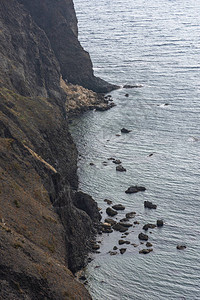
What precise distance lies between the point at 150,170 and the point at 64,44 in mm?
65616

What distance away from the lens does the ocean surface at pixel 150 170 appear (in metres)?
69.4

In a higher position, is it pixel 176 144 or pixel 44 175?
pixel 44 175

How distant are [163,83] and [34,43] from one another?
4663 cm

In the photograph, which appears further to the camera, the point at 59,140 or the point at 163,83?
the point at 163,83

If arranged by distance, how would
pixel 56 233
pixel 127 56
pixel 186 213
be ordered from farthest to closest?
pixel 127 56, pixel 186 213, pixel 56 233

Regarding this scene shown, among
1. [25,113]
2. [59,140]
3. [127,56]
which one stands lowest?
[127,56]

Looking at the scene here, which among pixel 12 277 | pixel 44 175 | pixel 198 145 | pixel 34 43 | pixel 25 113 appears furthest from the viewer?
pixel 34 43

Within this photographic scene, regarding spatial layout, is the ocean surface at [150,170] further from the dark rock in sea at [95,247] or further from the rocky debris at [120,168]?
the rocky debris at [120,168]

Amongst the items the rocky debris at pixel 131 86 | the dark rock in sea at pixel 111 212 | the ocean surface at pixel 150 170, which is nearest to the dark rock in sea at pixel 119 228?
the ocean surface at pixel 150 170

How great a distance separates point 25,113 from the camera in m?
90.8

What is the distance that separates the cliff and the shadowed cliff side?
15.9m

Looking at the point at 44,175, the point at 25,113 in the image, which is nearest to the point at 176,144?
the point at 25,113

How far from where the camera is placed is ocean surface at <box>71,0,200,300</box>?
6944 centimetres

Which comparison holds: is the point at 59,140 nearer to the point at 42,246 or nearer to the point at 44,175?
the point at 44,175
